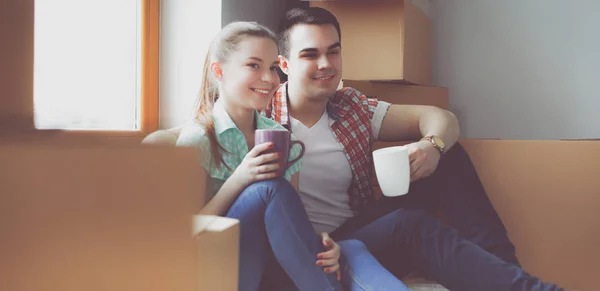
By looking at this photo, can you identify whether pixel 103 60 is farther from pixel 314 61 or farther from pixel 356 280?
pixel 356 280

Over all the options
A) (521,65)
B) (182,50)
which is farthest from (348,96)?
(521,65)

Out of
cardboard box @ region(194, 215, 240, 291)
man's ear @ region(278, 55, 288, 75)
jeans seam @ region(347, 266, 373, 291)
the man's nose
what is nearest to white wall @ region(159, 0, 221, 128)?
man's ear @ region(278, 55, 288, 75)

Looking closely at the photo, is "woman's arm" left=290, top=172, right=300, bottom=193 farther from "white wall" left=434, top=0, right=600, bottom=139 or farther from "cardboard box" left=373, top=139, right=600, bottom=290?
"white wall" left=434, top=0, right=600, bottom=139

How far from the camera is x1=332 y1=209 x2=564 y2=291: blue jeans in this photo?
0.79 m

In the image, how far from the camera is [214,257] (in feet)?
1.04

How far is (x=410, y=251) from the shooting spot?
88 cm

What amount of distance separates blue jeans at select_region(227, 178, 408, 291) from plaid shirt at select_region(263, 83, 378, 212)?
342 mm

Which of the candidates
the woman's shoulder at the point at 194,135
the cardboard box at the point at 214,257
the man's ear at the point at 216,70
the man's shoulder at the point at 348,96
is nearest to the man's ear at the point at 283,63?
the man's shoulder at the point at 348,96

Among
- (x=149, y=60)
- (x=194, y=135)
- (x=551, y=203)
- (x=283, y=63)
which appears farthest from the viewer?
(x=149, y=60)

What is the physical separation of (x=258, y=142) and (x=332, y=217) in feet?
1.15

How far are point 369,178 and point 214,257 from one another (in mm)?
815

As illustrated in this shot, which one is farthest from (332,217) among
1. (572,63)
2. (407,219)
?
(572,63)

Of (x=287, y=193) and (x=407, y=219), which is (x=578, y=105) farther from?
(x=287, y=193)

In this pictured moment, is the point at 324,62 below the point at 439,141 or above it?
above
